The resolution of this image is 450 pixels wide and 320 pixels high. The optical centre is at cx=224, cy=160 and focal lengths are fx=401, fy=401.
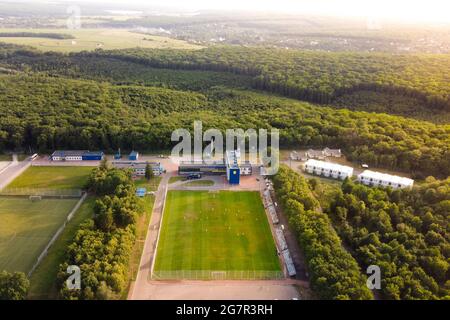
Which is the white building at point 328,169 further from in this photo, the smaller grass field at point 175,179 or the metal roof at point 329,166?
the smaller grass field at point 175,179

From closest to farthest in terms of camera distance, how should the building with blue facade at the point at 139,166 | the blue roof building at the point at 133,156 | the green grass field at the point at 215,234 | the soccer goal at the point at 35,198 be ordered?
the green grass field at the point at 215,234
the soccer goal at the point at 35,198
the building with blue facade at the point at 139,166
the blue roof building at the point at 133,156

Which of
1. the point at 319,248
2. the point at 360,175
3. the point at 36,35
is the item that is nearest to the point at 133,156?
the point at 360,175

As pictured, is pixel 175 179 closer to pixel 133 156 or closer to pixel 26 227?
pixel 133 156

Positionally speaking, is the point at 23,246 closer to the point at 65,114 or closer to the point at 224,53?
the point at 65,114

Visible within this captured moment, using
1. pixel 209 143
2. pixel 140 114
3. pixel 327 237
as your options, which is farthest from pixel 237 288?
pixel 140 114

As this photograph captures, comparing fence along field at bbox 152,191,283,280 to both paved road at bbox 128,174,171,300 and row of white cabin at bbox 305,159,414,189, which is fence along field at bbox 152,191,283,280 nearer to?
paved road at bbox 128,174,171,300

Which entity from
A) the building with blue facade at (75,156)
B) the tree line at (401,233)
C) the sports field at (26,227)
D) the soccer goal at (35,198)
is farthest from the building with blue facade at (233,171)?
the soccer goal at (35,198)
